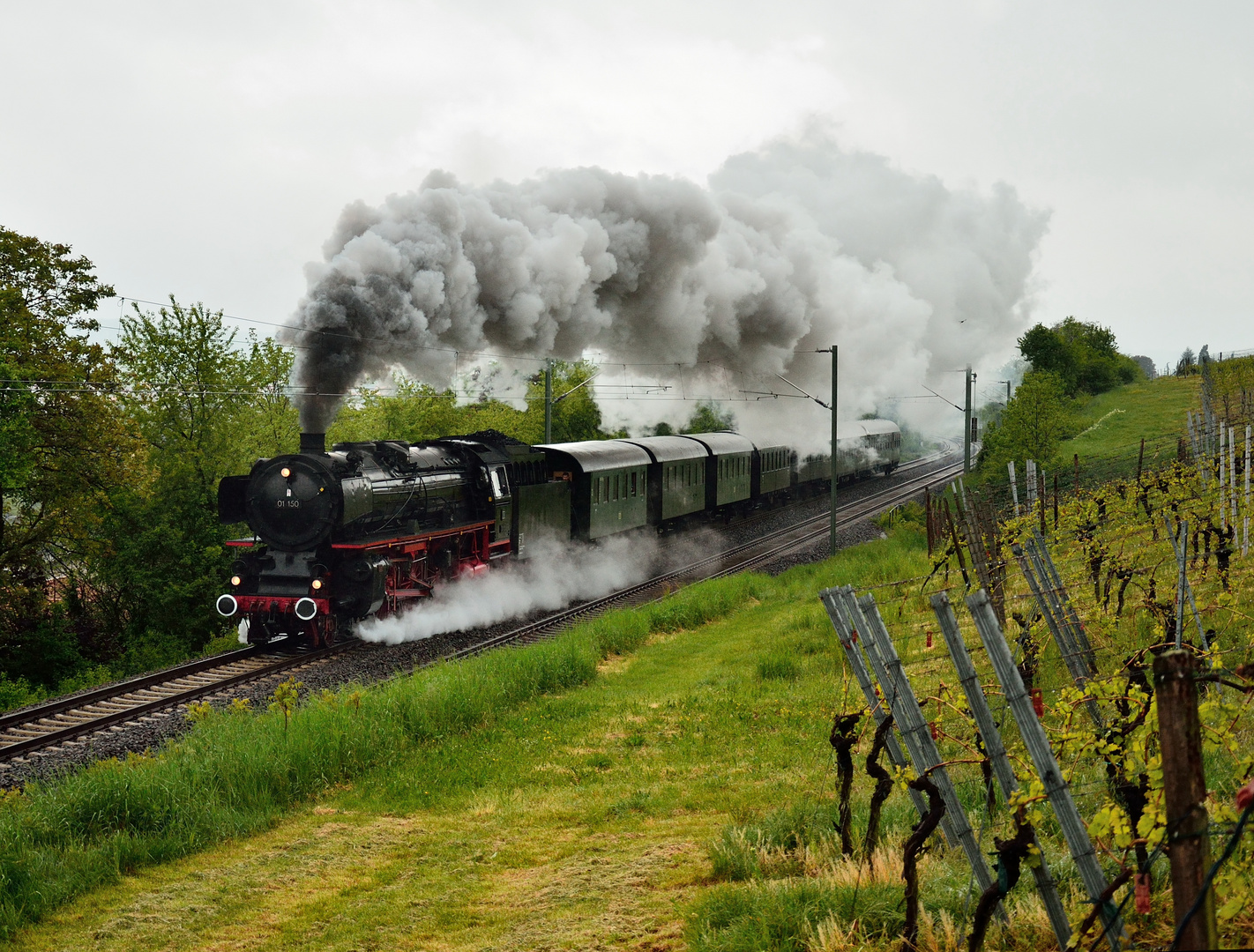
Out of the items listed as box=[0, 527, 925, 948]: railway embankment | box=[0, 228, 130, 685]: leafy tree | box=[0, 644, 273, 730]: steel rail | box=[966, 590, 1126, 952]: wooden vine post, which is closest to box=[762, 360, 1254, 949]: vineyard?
box=[966, 590, 1126, 952]: wooden vine post

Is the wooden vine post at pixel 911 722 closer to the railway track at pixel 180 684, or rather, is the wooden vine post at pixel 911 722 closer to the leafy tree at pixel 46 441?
the railway track at pixel 180 684

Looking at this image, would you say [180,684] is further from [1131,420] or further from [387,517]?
[1131,420]

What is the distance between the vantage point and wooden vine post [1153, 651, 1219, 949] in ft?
8.17

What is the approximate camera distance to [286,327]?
16.3 meters

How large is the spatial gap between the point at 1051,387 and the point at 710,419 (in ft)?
52.7

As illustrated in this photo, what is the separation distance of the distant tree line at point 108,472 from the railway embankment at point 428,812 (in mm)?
14716

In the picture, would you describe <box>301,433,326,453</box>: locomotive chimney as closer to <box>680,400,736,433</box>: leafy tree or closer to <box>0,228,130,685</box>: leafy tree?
<box>0,228,130,685</box>: leafy tree

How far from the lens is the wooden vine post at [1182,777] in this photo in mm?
2490

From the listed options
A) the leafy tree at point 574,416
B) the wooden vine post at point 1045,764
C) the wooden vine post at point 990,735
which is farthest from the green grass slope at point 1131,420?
the wooden vine post at point 1045,764

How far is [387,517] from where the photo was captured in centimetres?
1580

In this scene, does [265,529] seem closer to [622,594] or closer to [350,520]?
[350,520]

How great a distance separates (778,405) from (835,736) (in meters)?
30.3

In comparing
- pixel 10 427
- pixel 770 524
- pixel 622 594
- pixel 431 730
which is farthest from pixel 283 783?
pixel 770 524

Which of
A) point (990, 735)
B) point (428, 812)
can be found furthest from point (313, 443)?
point (990, 735)
